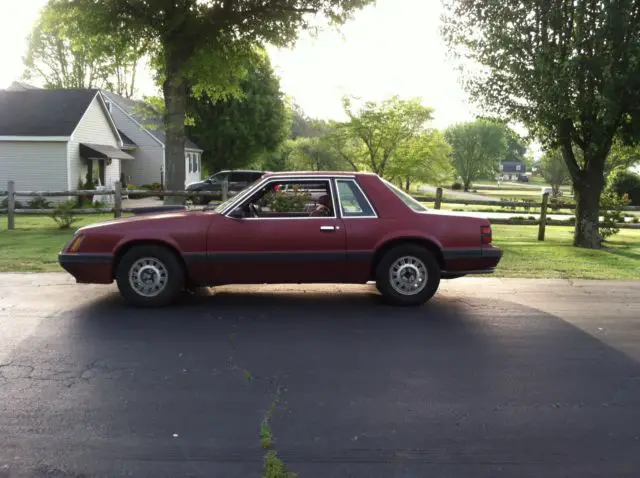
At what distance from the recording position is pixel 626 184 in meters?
40.1

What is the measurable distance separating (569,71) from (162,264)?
920 centimetres

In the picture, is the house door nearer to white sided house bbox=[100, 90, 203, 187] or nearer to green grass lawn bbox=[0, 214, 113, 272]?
white sided house bbox=[100, 90, 203, 187]

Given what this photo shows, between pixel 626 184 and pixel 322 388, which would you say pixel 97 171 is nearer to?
pixel 322 388

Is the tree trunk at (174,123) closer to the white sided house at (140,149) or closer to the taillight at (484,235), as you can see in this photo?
the taillight at (484,235)

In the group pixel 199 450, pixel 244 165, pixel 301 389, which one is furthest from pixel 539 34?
pixel 244 165

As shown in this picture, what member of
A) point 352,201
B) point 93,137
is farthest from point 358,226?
point 93,137

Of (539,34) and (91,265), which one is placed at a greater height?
(539,34)

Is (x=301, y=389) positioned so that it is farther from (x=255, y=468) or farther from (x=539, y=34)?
(x=539, y=34)

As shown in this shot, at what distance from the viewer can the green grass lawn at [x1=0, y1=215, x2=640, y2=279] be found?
34.2 ft

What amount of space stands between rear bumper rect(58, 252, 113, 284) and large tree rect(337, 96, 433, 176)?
28156 mm

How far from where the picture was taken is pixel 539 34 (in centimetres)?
1306

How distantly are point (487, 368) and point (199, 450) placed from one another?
264 cm

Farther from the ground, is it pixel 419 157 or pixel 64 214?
pixel 419 157

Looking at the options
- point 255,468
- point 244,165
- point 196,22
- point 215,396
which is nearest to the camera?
point 255,468
